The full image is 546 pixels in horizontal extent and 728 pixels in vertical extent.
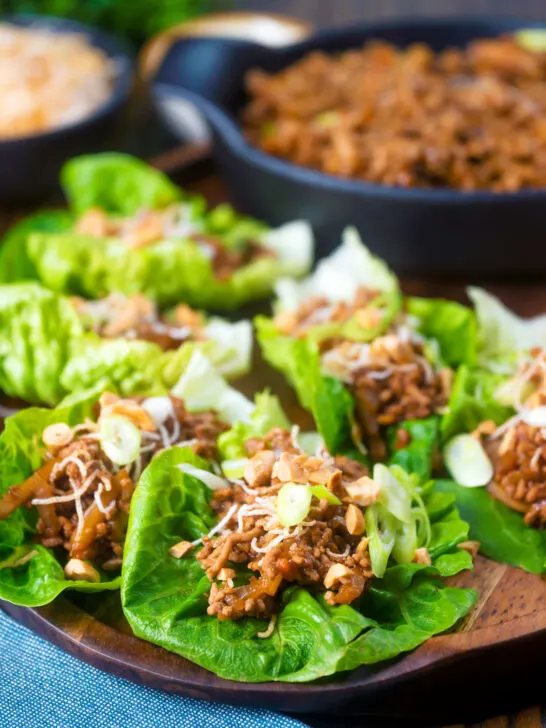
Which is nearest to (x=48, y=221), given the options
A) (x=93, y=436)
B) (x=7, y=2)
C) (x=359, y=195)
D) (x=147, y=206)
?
(x=147, y=206)

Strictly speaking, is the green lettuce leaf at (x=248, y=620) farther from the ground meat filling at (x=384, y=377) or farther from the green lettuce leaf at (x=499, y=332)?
the green lettuce leaf at (x=499, y=332)

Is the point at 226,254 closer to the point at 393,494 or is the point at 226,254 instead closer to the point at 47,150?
the point at 47,150

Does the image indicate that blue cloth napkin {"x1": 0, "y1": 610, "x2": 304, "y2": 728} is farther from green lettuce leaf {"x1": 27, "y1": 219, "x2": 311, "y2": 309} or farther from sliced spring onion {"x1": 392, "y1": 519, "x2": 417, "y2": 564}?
green lettuce leaf {"x1": 27, "y1": 219, "x2": 311, "y2": 309}

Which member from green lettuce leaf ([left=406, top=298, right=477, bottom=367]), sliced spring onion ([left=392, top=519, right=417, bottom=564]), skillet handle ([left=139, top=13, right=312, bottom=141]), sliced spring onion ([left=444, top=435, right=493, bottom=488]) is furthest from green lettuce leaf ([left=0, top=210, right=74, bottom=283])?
sliced spring onion ([left=392, top=519, right=417, bottom=564])

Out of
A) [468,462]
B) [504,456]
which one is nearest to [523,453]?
[504,456]

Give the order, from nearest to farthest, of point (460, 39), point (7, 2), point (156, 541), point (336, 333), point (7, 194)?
point (156, 541)
point (336, 333)
point (7, 194)
point (460, 39)
point (7, 2)

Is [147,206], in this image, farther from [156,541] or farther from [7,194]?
[156,541]
